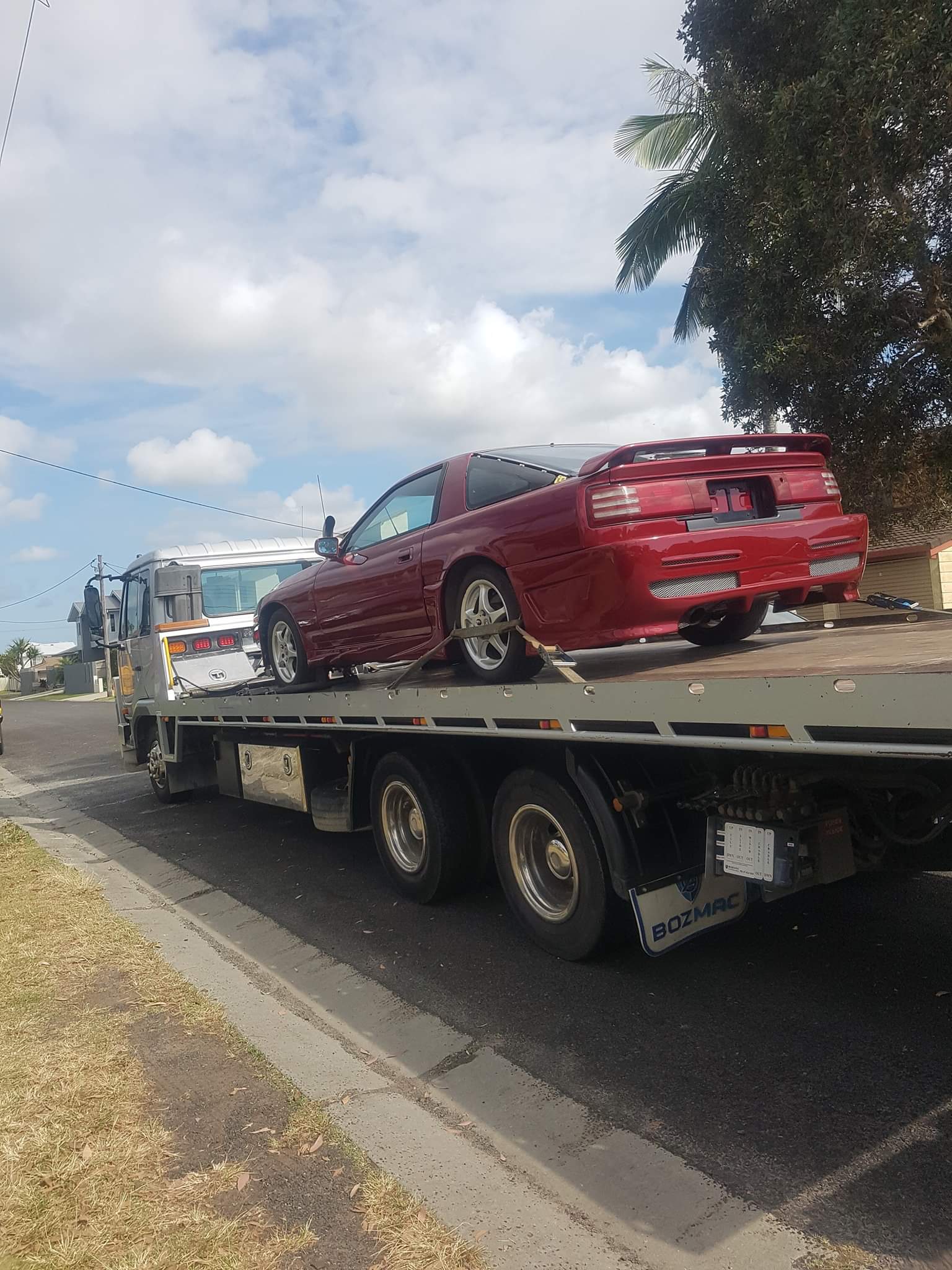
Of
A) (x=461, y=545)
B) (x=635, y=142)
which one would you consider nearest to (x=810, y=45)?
(x=635, y=142)

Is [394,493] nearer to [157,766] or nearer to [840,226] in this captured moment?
[157,766]

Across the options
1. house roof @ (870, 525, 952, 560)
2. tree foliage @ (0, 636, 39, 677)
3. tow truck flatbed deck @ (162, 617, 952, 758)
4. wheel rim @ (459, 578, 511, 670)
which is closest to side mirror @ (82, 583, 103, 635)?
tow truck flatbed deck @ (162, 617, 952, 758)

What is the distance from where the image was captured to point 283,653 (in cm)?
757

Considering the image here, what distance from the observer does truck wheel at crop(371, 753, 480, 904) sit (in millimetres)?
5660

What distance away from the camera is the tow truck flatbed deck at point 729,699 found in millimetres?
2799

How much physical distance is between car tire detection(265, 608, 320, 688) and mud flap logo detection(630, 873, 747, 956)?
363 cm

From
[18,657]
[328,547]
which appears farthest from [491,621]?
[18,657]

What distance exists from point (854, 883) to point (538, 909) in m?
1.87

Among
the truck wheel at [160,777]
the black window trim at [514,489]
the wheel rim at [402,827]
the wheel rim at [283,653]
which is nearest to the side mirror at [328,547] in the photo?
the wheel rim at [283,653]

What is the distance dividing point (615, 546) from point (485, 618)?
1118 millimetres

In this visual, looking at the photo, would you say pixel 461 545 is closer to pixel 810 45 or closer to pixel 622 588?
pixel 622 588

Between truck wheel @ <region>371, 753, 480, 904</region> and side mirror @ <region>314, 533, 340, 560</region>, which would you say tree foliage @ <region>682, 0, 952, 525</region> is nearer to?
side mirror @ <region>314, 533, 340, 560</region>

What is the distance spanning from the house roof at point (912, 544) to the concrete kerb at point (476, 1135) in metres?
14.9

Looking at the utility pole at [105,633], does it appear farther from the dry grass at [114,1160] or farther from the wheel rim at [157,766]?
the dry grass at [114,1160]
